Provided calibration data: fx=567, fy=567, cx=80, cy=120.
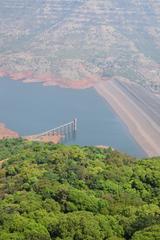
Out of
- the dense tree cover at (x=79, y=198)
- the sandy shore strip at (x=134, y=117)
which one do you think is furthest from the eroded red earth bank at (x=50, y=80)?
the dense tree cover at (x=79, y=198)

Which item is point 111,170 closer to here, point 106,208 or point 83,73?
point 106,208

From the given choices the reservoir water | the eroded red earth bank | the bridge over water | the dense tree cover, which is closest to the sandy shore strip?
the reservoir water

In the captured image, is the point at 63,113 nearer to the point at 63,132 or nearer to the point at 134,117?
the point at 63,132

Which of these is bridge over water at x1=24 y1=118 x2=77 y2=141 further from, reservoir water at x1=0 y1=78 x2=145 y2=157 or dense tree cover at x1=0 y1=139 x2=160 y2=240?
dense tree cover at x1=0 y1=139 x2=160 y2=240

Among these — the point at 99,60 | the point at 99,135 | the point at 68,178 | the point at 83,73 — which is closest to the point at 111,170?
the point at 68,178

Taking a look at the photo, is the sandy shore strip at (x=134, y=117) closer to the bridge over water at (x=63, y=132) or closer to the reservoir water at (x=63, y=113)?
the reservoir water at (x=63, y=113)

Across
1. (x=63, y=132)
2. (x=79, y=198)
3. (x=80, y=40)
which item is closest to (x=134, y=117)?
(x=63, y=132)
